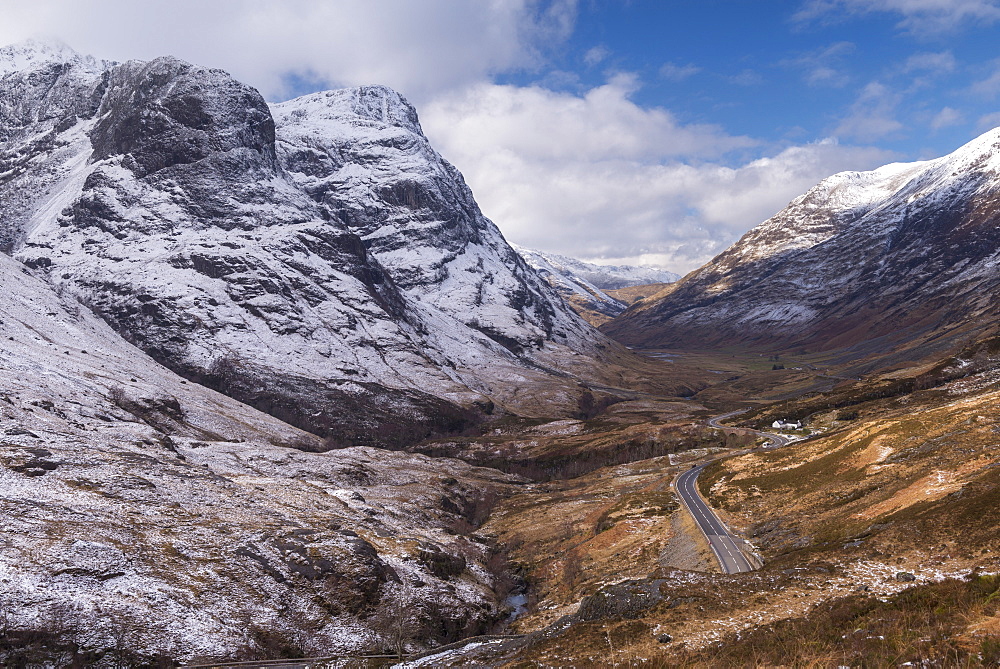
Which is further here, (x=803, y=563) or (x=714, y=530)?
(x=714, y=530)

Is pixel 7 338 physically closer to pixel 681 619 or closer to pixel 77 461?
pixel 77 461

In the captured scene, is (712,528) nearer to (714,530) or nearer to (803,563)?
(714,530)

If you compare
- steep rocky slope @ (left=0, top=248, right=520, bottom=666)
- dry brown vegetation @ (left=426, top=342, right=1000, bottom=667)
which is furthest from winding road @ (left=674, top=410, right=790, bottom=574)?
steep rocky slope @ (left=0, top=248, right=520, bottom=666)

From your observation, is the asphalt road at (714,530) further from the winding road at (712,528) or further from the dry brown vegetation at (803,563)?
the dry brown vegetation at (803,563)

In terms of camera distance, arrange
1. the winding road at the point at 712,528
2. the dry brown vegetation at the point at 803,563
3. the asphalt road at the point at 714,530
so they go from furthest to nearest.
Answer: the winding road at the point at 712,528 < the asphalt road at the point at 714,530 < the dry brown vegetation at the point at 803,563

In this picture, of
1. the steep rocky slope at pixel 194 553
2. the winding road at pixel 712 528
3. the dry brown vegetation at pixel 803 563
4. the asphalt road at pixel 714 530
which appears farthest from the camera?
the winding road at pixel 712 528

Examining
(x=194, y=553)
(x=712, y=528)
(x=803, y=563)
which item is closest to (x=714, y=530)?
(x=712, y=528)

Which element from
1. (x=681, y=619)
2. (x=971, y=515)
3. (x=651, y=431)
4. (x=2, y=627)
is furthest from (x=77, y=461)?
(x=651, y=431)

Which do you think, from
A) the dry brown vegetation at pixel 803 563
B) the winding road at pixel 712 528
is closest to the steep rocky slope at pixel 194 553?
the dry brown vegetation at pixel 803 563
